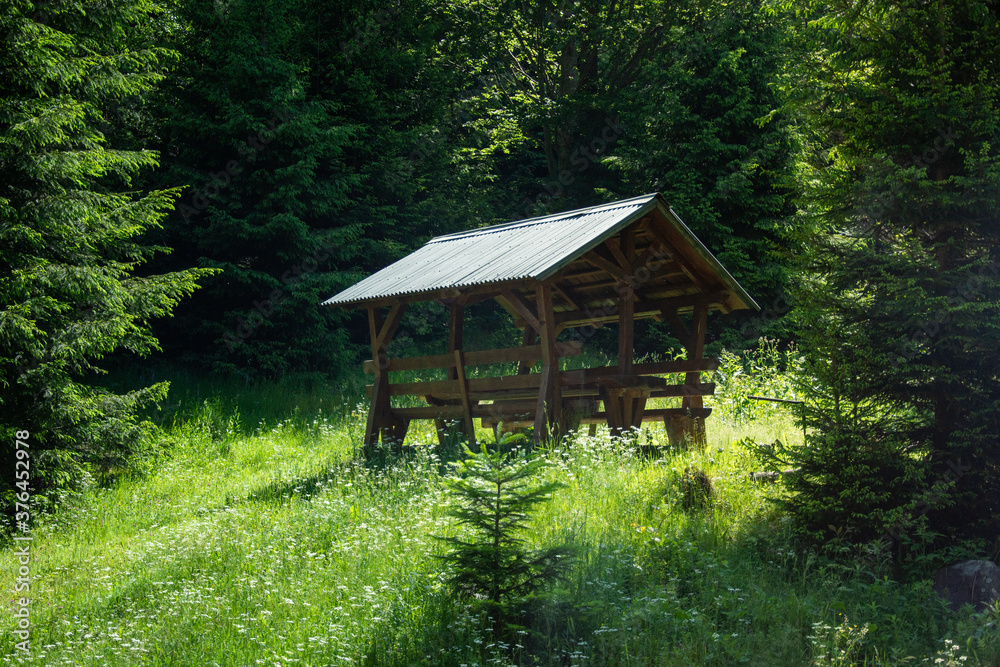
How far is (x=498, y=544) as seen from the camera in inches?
212

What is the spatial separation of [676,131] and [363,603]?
55.9 feet

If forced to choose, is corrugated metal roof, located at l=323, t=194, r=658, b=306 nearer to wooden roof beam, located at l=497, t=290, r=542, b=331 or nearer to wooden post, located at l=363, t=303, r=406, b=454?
wooden roof beam, located at l=497, t=290, r=542, b=331

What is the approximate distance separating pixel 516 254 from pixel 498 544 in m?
5.83

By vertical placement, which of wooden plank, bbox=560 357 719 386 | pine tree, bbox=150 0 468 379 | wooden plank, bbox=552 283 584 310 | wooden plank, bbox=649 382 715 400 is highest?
pine tree, bbox=150 0 468 379

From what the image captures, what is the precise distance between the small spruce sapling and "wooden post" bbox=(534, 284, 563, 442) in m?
4.65

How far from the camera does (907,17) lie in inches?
274

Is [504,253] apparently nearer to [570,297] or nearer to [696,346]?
[570,297]

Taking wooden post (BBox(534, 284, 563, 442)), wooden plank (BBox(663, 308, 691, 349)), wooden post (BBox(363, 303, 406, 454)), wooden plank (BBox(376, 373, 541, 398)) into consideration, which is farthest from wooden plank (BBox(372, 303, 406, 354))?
wooden plank (BBox(663, 308, 691, 349))

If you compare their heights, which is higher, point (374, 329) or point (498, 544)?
point (374, 329)

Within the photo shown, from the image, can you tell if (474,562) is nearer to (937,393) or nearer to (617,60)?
(937,393)

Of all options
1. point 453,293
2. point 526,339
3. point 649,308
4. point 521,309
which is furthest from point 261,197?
point 521,309

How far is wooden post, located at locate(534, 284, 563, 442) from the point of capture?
10188mm

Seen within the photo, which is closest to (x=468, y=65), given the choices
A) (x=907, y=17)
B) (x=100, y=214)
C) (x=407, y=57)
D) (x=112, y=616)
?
(x=407, y=57)

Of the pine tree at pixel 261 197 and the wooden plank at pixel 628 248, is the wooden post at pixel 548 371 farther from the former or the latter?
the pine tree at pixel 261 197
